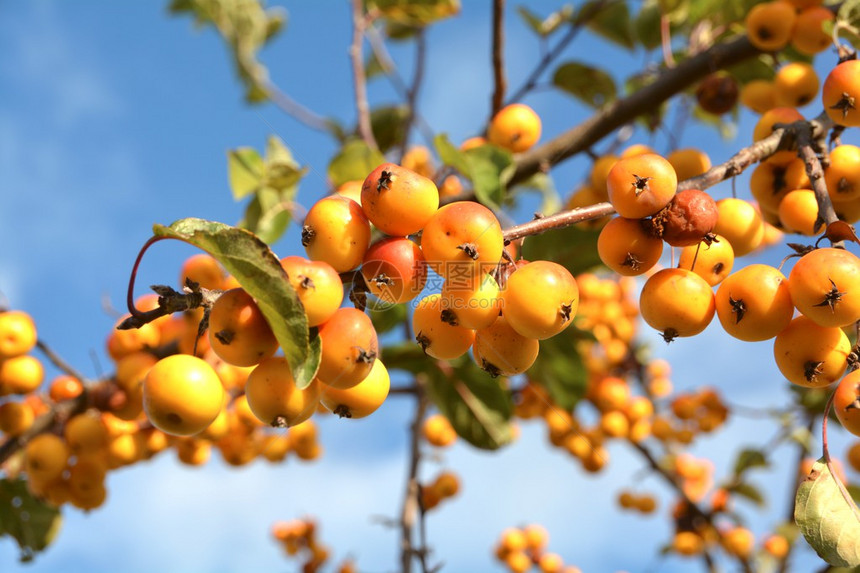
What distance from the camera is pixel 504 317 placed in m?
1.58

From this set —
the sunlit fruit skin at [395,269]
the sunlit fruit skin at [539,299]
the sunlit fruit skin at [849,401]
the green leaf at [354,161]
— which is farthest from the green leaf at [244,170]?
the sunlit fruit skin at [849,401]

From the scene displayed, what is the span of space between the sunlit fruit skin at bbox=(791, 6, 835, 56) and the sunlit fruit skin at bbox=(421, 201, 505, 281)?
7.31ft

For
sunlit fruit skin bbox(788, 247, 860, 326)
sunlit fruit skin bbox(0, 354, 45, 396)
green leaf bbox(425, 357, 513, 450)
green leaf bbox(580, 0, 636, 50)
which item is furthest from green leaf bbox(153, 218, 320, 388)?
green leaf bbox(580, 0, 636, 50)

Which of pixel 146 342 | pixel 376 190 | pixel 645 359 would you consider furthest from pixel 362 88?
pixel 645 359

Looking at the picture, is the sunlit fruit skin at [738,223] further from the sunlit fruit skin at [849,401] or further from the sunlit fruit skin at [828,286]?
the sunlit fruit skin at [849,401]

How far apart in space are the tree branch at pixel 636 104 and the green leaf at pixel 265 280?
6.88ft

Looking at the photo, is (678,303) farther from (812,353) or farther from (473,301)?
(473,301)

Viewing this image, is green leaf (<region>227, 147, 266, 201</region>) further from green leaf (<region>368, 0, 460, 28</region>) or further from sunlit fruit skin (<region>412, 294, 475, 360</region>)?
sunlit fruit skin (<region>412, 294, 475, 360</region>)

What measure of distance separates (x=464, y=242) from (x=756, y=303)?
28.7 inches

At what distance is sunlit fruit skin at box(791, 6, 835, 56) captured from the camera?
9.07 ft

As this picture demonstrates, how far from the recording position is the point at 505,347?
158 centimetres

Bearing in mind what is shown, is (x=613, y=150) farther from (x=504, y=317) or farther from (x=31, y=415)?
(x=31, y=415)

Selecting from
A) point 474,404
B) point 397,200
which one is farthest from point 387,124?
point 397,200

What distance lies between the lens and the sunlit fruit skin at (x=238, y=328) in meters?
1.42
